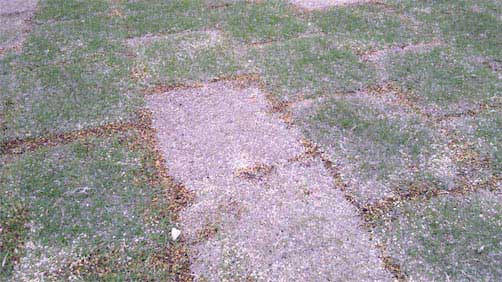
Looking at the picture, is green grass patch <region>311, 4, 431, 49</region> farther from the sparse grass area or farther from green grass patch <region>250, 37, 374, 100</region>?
the sparse grass area

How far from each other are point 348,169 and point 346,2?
2.56 meters

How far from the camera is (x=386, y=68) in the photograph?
11.7 feet

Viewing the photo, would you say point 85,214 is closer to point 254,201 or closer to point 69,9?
point 254,201

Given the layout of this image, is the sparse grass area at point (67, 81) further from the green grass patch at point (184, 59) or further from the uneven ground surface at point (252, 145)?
the green grass patch at point (184, 59)

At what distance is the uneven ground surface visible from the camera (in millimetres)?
2166

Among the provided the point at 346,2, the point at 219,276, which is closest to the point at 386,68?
the point at 346,2

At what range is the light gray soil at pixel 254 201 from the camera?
2121mm

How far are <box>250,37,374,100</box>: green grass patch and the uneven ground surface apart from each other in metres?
0.02

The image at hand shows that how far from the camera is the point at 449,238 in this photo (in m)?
2.22

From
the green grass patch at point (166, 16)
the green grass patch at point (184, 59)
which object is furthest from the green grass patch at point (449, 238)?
the green grass patch at point (166, 16)

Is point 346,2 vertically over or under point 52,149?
over

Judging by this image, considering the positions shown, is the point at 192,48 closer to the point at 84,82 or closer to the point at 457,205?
the point at 84,82

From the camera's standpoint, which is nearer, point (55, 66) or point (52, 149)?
point (52, 149)

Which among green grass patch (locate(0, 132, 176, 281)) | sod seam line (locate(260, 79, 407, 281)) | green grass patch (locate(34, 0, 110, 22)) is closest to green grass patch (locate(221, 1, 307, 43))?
sod seam line (locate(260, 79, 407, 281))
